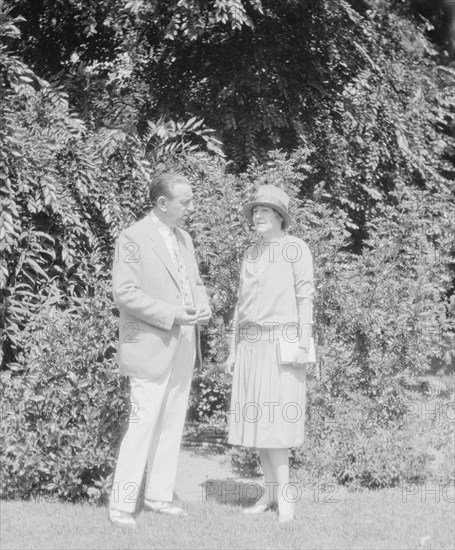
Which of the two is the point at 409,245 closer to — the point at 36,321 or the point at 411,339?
the point at 411,339

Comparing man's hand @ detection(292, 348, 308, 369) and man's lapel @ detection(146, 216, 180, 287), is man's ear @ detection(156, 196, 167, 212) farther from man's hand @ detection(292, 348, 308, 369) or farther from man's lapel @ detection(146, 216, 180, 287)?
man's hand @ detection(292, 348, 308, 369)

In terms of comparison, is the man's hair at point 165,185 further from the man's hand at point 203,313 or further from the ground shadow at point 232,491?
the ground shadow at point 232,491

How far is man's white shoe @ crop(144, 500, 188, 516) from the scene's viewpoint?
488 centimetres

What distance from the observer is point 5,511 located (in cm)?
489

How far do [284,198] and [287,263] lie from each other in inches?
16.6

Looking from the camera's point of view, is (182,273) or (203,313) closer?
(203,313)

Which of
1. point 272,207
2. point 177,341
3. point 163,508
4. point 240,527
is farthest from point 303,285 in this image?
point 163,508

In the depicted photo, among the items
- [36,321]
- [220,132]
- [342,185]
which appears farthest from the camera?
[342,185]

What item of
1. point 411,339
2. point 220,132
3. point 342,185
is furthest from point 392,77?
point 411,339

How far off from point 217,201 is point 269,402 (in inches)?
84.3

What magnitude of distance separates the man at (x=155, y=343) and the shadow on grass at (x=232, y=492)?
52 cm

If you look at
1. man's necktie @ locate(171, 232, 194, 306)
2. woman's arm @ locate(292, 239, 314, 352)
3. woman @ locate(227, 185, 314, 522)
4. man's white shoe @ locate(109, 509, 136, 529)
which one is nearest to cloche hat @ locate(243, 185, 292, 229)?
woman @ locate(227, 185, 314, 522)

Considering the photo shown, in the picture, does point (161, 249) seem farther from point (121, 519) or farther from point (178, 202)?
point (121, 519)

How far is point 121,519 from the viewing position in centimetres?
461
